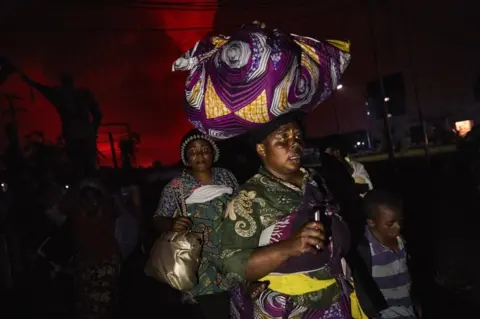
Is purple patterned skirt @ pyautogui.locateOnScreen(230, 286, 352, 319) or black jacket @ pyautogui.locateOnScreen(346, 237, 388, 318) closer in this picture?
purple patterned skirt @ pyautogui.locateOnScreen(230, 286, 352, 319)

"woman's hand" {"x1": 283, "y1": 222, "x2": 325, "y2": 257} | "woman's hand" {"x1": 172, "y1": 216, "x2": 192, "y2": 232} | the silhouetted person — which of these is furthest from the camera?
the silhouetted person

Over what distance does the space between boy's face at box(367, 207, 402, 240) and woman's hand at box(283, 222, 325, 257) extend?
58.5 inches

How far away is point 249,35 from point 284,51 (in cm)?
18

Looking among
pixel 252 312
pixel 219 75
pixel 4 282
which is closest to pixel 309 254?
pixel 252 312

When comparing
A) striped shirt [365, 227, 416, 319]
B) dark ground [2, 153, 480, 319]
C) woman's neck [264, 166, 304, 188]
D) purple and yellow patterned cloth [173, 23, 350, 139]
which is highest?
purple and yellow patterned cloth [173, 23, 350, 139]

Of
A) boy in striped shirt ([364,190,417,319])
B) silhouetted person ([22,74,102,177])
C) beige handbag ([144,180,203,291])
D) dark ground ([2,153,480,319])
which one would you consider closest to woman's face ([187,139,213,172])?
beige handbag ([144,180,203,291])

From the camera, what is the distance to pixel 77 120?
17.1 meters

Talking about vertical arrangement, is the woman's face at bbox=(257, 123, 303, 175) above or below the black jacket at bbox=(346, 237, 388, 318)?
above

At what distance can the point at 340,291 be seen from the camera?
2.34m

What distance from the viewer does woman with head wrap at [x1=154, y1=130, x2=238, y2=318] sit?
3656 millimetres

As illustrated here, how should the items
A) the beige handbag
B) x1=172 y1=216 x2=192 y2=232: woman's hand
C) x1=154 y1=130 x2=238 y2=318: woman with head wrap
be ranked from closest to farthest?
the beige handbag
x1=172 y1=216 x2=192 y2=232: woman's hand
x1=154 y1=130 x2=238 y2=318: woman with head wrap

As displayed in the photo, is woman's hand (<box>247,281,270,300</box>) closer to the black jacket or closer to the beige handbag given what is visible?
the black jacket

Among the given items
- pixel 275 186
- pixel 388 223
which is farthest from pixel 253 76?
pixel 388 223

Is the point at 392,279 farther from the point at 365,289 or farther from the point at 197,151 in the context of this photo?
the point at 197,151
